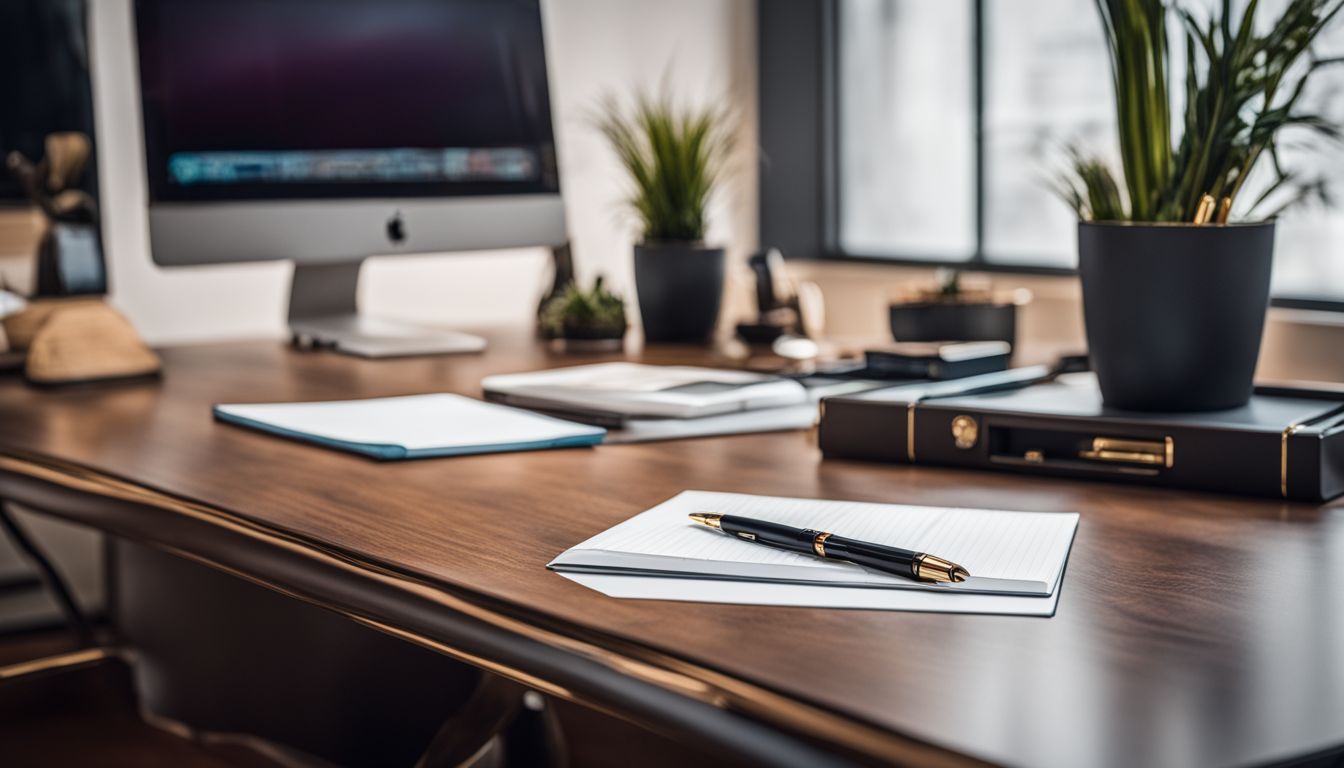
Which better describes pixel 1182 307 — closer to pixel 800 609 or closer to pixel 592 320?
pixel 800 609

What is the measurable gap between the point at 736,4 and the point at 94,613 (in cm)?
233

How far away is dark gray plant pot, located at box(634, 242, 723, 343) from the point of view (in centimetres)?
184

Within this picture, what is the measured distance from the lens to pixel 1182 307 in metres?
0.97

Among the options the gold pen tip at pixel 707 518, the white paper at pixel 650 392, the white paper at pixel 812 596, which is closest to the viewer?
the white paper at pixel 812 596

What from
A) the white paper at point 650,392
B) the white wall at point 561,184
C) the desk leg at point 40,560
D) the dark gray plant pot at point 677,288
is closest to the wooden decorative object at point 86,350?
the desk leg at point 40,560

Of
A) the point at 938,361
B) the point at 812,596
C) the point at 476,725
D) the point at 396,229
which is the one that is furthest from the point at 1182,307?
the point at 396,229

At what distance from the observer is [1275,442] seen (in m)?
0.89

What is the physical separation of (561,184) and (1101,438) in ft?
4.69

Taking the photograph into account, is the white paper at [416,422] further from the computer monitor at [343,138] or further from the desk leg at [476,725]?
the computer monitor at [343,138]

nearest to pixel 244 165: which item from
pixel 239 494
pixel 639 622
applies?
pixel 239 494

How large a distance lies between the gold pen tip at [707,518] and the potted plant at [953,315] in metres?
0.87

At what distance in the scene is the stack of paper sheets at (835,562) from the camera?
26.4 inches

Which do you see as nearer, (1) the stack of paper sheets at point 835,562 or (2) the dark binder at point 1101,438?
(1) the stack of paper sheets at point 835,562

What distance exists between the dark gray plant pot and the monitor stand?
0.23 m
